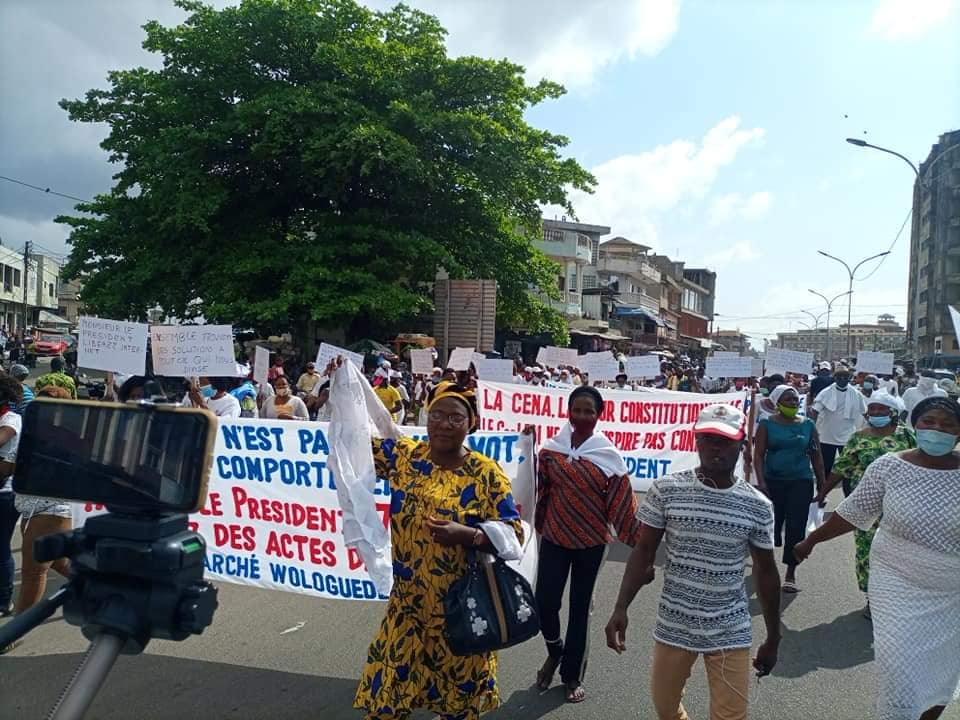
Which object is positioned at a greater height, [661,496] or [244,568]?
[661,496]

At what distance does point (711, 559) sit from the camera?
9.93ft

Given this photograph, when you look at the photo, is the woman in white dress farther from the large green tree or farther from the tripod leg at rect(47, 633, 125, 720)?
the large green tree

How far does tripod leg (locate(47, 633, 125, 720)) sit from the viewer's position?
1.69m

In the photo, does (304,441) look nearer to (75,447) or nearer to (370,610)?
(370,610)

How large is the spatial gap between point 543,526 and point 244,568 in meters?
2.14

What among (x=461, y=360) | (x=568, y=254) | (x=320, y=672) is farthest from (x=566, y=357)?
(x=568, y=254)

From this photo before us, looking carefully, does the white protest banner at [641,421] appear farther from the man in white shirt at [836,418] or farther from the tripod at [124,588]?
the tripod at [124,588]

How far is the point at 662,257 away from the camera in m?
83.8

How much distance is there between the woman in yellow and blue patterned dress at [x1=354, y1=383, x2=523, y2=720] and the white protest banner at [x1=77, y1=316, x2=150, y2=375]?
5091 millimetres

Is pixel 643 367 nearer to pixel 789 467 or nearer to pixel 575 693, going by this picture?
pixel 789 467

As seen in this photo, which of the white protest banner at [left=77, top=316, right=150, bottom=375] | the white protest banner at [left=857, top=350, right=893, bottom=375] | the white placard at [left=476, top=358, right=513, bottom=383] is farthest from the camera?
the white protest banner at [left=857, top=350, right=893, bottom=375]

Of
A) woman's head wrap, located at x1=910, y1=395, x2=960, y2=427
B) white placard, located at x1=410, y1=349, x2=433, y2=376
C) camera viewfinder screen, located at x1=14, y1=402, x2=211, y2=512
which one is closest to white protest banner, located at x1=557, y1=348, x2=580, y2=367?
white placard, located at x1=410, y1=349, x2=433, y2=376

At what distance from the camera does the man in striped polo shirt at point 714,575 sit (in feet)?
9.89

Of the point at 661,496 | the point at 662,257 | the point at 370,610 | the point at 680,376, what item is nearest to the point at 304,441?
the point at 370,610
